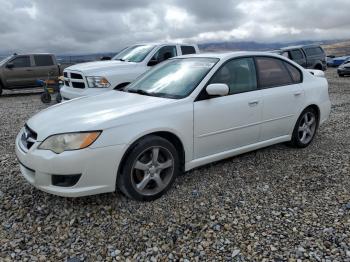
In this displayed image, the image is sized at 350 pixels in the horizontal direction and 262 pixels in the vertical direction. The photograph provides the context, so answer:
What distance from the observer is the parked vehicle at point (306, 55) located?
16.6m

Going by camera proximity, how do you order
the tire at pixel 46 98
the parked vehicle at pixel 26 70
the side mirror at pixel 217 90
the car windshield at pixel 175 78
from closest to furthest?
the side mirror at pixel 217 90 < the car windshield at pixel 175 78 < the tire at pixel 46 98 < the parked vehicle at pixel 26 70

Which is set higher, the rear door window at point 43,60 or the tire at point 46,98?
the rear door window at point 43,60

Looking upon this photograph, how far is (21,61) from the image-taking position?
14.1 metres

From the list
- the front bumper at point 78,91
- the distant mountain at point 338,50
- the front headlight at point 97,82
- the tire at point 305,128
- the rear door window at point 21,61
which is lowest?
the distant mountain at point 338,50

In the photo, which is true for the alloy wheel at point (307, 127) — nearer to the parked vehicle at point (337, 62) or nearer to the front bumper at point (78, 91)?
the front bumper at point (78, 91)

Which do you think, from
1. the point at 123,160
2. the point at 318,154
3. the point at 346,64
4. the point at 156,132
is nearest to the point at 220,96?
the point at 156,132

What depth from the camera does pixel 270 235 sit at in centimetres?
299

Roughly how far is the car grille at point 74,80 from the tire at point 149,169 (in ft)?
16.2

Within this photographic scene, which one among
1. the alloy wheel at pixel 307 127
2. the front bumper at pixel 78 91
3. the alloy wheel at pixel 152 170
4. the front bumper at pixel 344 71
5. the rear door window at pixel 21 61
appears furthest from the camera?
the front bumper at pixel 344 71

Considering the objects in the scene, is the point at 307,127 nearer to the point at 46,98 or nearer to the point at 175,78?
the point at 175,78

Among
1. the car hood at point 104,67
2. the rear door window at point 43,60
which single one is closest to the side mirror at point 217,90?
the car hood at point 104,67

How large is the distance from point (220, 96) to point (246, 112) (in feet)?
1.53

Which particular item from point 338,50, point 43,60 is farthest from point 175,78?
point 338,50

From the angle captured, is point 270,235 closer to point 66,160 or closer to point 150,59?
point 66,160
